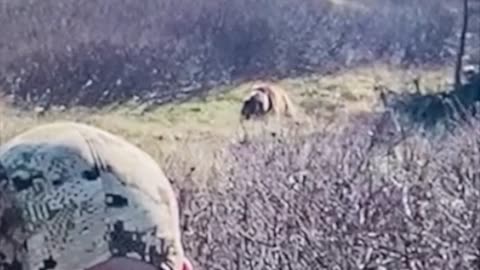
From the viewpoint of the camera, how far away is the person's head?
4.09ft

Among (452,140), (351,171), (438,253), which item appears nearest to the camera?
(438,253)

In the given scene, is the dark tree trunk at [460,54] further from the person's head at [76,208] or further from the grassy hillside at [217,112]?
the person's head at [76,208]

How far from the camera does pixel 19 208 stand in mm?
1252

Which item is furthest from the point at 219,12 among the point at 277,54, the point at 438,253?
the point at 438,253

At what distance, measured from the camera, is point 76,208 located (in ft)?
4.09

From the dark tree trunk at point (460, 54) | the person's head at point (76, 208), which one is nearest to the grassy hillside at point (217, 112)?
the dark tree trunk at point (460, 54)

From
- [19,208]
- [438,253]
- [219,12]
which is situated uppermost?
[219,12]

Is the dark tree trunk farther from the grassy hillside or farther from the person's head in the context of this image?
the person's head

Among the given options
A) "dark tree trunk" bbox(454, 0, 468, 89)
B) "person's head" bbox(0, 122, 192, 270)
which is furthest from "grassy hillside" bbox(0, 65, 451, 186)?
"person's head" bbox(0, 122, 192, 270)

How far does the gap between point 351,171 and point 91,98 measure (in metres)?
6.54

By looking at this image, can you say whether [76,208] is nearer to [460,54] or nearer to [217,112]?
[217,112]

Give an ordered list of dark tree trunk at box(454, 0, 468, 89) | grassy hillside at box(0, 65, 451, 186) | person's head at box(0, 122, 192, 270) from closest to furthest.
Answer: person's head at box(0, 122, 192, 270)
grassy hillside at box(0, 65, 451, 186)
dark tree trunk at box(454, 0, 468, 89)

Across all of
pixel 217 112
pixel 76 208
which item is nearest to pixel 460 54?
pixel 217 112

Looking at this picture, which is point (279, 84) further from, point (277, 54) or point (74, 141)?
point (74, 141)
